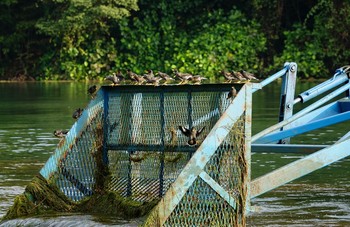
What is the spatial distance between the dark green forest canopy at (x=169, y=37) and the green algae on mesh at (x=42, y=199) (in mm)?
31755

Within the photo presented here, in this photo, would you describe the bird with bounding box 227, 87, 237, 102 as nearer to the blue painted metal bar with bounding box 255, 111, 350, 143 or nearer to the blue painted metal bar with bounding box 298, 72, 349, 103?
the blue painted metal bar with bounding box 255, 111, 350, 143

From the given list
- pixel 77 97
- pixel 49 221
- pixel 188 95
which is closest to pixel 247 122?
pixel 188 95

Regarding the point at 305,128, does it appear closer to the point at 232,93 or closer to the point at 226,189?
the point at 232,93

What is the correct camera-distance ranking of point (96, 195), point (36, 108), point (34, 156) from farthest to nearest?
1. point (36, 108)
2. point (34, 156)
3. point (96, 195)

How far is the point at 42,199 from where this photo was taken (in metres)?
11.6

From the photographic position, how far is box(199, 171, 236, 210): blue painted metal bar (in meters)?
9.69

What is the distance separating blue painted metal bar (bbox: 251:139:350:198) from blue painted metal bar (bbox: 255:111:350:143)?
1381 mm

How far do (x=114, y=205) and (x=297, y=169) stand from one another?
88.2 inches

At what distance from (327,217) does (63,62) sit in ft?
114

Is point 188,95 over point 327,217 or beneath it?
over

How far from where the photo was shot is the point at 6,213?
11.6 metres

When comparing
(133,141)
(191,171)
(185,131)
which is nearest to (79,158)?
(133,141)

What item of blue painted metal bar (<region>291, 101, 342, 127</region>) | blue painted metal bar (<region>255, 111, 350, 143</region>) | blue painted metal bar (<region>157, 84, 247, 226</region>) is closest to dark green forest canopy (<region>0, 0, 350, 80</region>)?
blue painted metal bar (<region>291, 101, 342, 127</region>)

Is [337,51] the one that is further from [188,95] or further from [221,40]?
[188,95]
